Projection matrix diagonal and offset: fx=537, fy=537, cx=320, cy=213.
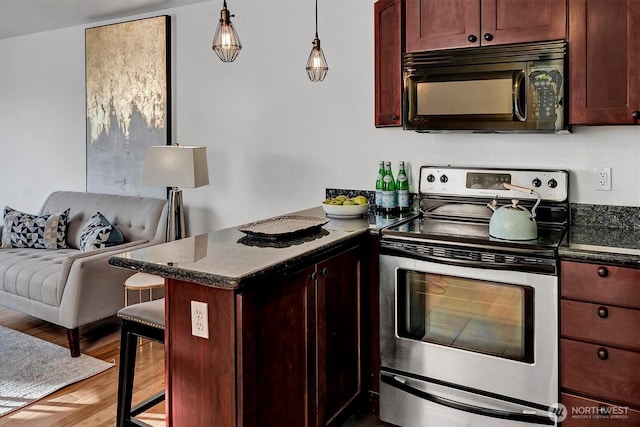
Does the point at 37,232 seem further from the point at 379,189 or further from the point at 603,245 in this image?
the point at 603,245

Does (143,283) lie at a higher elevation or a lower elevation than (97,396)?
higher

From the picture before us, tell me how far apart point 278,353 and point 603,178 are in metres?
1.81

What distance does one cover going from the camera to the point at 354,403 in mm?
2590

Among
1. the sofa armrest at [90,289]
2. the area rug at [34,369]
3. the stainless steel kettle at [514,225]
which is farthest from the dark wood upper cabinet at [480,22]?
the area rug at [34,369]

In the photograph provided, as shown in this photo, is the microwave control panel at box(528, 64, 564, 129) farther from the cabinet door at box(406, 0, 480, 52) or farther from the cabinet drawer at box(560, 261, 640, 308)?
the cabinet drawer at box(560, 261, 640, 308)

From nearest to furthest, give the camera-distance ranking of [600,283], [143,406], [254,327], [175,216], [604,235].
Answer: [254,327] → [600,283] → [143,406] → [604,235] → [175,216]

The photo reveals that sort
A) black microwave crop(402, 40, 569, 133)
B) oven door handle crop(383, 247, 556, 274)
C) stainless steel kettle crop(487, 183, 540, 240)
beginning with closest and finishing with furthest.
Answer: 1. oven door handle crop(383, 247, 556, 274)
2. stainless steel kettle crop(487, 183, 540, 240)
3. black microwave crop(402, 40, 569, 133)

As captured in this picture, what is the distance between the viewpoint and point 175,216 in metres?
3.85

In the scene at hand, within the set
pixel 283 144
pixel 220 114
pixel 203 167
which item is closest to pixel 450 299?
pixel 283 144

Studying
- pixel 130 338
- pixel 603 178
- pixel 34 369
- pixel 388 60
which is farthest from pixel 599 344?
pixel 34 369

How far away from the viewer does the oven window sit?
2252mm

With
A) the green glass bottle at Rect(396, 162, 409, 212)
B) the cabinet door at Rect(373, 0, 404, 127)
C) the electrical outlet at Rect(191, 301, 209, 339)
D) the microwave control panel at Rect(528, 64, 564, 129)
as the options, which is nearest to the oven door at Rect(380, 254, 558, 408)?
the green glass bottle at Rect(396, 162, 409, 212)

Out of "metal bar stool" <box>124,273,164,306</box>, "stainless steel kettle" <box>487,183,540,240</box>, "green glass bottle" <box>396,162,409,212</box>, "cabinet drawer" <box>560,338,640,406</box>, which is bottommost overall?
"cabinet drawer" <box>560,338,640,406</box>

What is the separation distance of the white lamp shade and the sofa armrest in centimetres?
60
